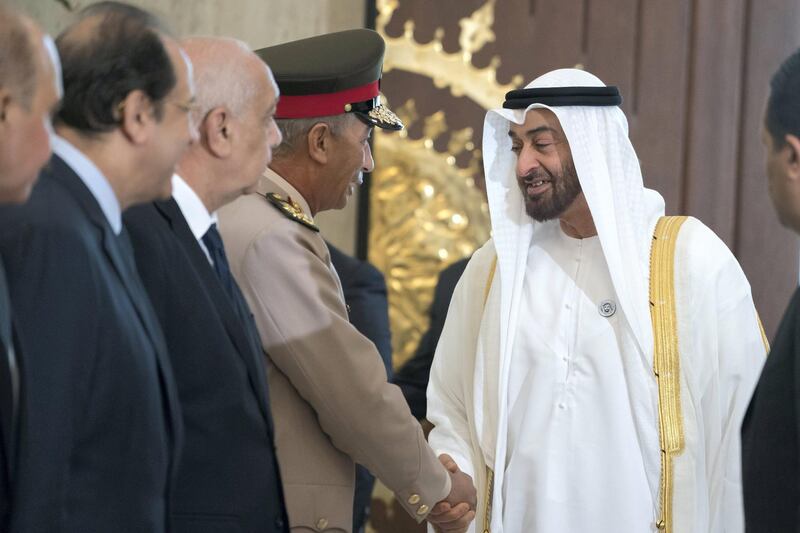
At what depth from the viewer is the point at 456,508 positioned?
3.11 metres

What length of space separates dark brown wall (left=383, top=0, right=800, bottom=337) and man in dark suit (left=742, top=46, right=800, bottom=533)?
3021 millimetres

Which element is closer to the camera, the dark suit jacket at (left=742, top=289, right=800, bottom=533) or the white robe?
the dark suit jacket at (left=742, top=289, right=800, bottom=533)

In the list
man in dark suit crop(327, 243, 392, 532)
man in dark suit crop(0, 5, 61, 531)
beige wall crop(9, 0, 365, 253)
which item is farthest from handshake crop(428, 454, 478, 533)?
beige wall crop(9, 0, 365, 253)

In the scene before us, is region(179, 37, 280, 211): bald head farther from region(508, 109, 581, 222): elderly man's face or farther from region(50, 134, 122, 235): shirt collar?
region(508, 109, 581, 222): elderly man's face

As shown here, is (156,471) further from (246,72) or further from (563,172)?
(563,172)

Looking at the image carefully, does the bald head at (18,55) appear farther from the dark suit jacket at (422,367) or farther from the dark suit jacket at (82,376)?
the dark suit jacket at (422,367)

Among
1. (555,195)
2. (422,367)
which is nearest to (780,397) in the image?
(555,195)

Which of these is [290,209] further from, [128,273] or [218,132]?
[128,273]

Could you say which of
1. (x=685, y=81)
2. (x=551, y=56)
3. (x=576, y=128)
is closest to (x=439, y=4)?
(x=551, y=56)

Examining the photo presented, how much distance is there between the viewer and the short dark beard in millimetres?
3506

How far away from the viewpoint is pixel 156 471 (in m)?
1.96

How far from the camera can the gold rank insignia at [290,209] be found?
2.79 metres

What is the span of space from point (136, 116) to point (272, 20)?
3255 millimetres

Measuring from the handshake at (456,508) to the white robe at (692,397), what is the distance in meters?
0.19
